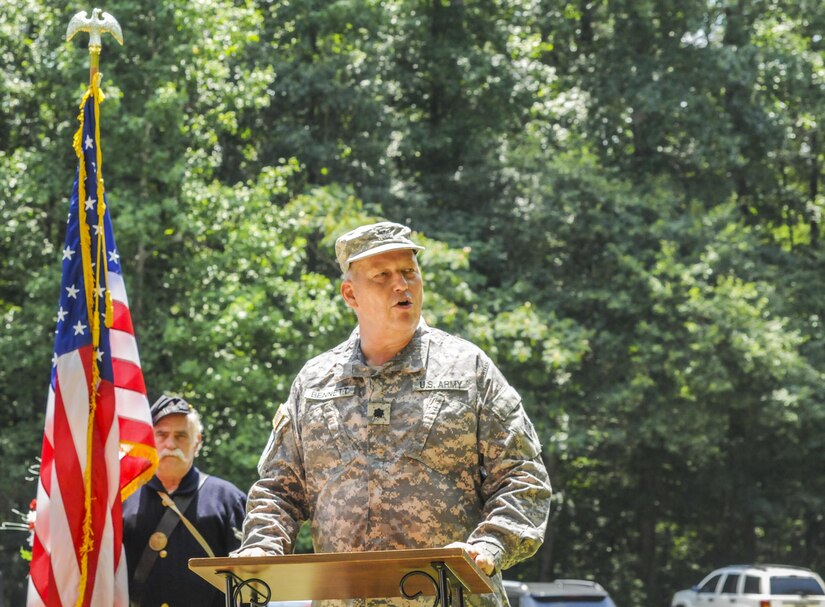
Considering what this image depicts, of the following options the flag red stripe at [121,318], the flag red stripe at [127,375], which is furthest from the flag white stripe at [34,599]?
the flag red stripe at [121,318]

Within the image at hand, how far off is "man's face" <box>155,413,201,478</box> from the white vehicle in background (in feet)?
61.0

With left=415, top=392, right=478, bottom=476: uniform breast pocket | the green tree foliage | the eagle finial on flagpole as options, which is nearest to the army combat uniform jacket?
left=415, top=392, right=478, bottom=476: uniform breast pocket

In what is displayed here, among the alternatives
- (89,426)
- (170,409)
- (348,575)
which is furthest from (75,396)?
(348,575)

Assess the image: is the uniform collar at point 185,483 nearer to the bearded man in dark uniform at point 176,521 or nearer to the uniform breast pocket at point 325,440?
the bearded man in dark uniform at point 176,521

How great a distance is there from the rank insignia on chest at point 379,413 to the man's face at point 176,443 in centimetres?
265

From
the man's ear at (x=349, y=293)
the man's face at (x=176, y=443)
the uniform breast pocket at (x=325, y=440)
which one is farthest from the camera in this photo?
the man's face at (x=176, y=443)

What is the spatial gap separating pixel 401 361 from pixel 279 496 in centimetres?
57

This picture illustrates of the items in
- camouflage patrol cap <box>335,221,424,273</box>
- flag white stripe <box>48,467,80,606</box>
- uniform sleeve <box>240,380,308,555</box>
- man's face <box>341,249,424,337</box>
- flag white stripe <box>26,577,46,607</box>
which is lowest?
flag white stripe <box>26,577,46,607</box>

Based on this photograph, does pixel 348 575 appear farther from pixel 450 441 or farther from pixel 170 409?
pixel 170 409

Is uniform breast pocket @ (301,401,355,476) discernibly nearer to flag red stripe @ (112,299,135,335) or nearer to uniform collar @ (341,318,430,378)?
uniform collar @ (341,318,430,378)

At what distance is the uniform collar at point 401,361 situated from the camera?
4.35m

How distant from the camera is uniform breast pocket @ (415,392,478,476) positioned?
4.20 metres

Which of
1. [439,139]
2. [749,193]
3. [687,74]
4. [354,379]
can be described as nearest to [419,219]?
[439,139]

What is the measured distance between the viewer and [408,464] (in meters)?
4.20
